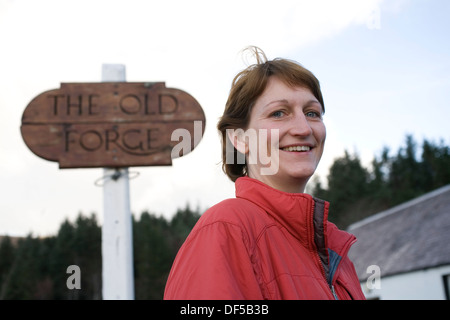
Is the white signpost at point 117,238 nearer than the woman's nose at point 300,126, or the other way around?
the woman's nose at point 300,126

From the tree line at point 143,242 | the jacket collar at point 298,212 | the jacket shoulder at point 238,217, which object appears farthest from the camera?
the tree line at point 143,242

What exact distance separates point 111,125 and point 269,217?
153 inches

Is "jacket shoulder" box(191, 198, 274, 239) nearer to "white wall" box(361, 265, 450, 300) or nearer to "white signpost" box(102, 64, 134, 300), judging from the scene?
"white signpost" box(102, 64, 134, 300)

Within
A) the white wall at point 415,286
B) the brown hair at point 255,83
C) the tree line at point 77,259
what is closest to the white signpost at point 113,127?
the brown hair at point 255,83

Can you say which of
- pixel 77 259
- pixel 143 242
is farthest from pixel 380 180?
pixel 77 259

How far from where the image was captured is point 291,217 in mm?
1515

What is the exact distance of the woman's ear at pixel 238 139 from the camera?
183 cm

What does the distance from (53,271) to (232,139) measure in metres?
44.5

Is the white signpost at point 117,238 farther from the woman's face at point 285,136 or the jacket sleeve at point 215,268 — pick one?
the jacket sleeve at point 215,268

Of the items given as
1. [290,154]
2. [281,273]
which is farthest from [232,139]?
[281,273]

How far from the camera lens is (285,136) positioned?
170 cm

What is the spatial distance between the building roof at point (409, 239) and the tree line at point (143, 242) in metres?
20.9

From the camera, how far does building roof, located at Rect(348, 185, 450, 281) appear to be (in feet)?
52.7

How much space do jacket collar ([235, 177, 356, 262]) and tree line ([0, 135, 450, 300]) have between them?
3434 centimetres
